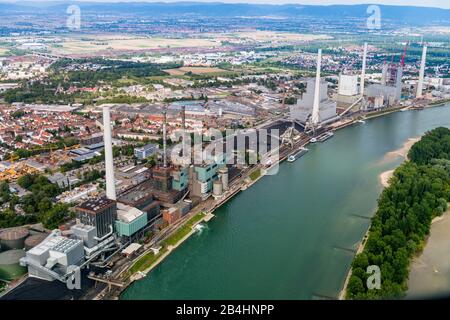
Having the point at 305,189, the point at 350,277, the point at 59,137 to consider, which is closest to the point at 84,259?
the point at 350,277

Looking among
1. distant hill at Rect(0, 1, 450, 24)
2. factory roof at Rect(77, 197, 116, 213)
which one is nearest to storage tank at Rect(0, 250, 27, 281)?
factory roof at Rect(77, 197, 116, 213)

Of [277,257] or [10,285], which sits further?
[277,257]

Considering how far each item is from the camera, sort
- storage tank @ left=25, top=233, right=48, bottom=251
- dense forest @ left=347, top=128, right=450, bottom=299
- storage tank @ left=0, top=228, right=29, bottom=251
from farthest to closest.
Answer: storage tank @ left=0, top=228, right=29, bottom=251 → storage tank @ left=25, top=233, right=48, bottom=251 → dense forest @ left=347, top=128, right=450, bottom=299

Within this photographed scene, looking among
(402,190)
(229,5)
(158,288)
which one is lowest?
(158,288)

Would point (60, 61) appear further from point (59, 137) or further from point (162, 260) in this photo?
point (162, 260)

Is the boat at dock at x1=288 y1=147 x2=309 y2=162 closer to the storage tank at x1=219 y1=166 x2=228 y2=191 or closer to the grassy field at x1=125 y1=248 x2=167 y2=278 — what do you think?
the storage tank at x1=219 y1=166 x2=228 y2=191
